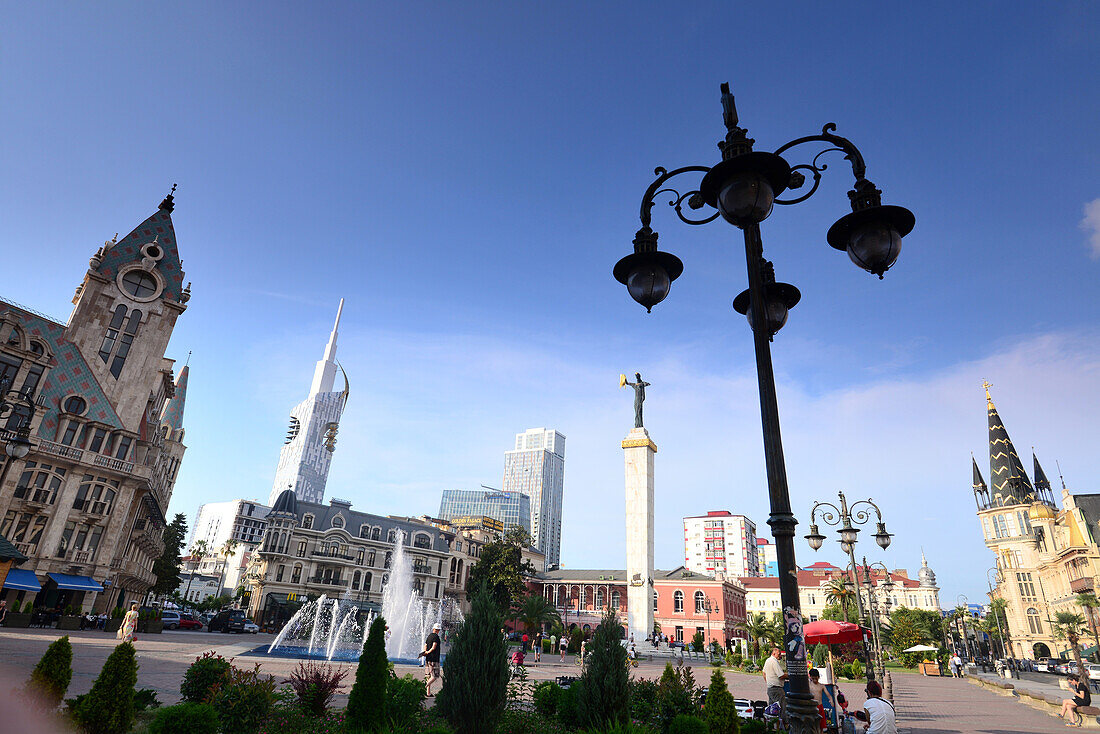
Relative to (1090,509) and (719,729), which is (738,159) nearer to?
(719,729)

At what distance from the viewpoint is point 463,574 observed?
7725 cm

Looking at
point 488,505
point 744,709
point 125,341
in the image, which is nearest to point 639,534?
point 744,709

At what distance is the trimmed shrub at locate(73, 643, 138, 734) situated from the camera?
777 centimetres

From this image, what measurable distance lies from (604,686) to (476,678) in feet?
7.40

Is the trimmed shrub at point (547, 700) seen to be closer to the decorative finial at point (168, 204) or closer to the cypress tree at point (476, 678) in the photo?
the cypress tree at point (476, 678)

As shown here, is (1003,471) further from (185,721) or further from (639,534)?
(185,721)

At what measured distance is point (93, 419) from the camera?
35656 millimetres

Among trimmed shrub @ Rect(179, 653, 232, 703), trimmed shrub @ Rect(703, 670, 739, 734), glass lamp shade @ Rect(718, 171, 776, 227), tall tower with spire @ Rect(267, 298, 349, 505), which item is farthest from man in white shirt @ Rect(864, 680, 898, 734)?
tall tower with spire @ Rect(267, 298, 349, 505)

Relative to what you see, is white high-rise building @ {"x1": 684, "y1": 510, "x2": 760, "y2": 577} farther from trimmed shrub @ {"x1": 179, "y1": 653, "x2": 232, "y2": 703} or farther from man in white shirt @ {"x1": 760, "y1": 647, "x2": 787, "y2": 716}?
trimmed shrub @ {"x1": 179, "y1": 653, "x2": 232, "y2": 703}

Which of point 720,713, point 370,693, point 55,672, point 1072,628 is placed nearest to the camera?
point 55,672

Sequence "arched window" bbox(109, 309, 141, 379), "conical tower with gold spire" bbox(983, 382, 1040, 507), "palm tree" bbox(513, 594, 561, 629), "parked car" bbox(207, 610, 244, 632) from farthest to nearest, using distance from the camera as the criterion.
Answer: "conical tower with gold spire" bbox(983, 382, 1040, 507) < "palm tree" bbox(513, 594, 561, 629) < "parked car" bbox(207, 610, 244, 632) < "arched window" bbox(109, 309, 141, 379)

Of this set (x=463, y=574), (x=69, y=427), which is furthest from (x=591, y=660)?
(x=463, y=574)

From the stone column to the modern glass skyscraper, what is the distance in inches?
5425

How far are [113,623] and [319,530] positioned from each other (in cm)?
3304
